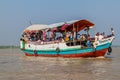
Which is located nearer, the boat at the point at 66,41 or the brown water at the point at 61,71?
the brown water at the point at 61,71

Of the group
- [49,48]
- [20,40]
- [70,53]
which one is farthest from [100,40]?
[20,40]

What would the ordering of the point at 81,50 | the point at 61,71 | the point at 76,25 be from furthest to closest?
the point at 76,25 → the point at 81,50 → the point at 61,71

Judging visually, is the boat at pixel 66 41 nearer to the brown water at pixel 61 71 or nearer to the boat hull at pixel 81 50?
the boat hull at pixel 81 50

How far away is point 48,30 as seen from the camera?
95.3 feet

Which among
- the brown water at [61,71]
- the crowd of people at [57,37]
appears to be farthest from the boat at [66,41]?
the brown water at [61,71]

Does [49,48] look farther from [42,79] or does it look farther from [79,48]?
[42,79]

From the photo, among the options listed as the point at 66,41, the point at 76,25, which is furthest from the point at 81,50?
the point at 76,25

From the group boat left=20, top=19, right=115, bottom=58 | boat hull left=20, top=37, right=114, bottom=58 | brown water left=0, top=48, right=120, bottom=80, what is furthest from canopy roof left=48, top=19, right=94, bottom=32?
brown water left=0, top=48, right=120, bottom=80

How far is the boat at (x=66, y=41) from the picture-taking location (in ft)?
81.5

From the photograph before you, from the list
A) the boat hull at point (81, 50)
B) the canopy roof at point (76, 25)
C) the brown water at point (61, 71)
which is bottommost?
the brown water at point (61, 71)

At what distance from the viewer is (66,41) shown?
26219 mm

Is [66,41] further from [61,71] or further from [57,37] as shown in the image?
[61,71]

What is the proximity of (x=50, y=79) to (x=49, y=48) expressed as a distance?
15.8 meters

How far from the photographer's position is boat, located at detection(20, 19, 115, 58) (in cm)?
2483
